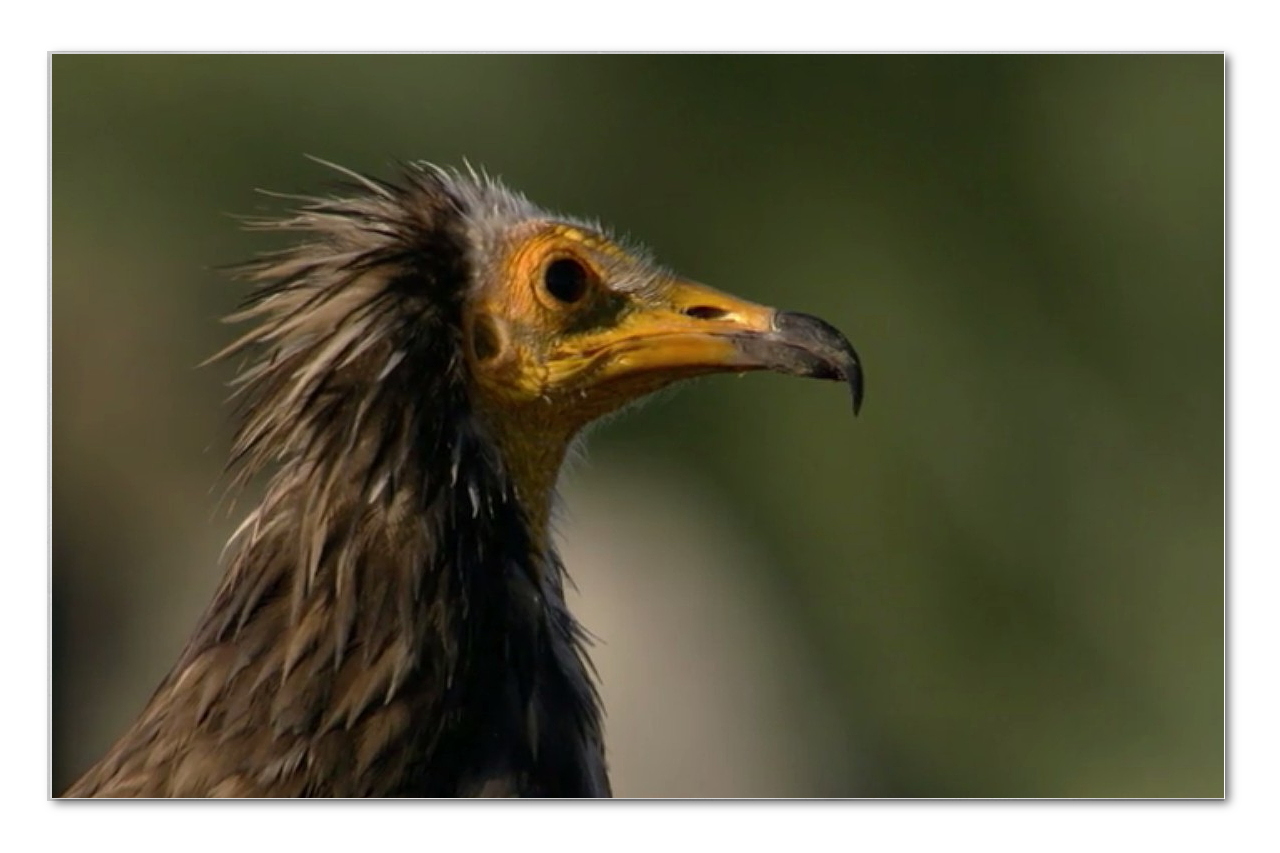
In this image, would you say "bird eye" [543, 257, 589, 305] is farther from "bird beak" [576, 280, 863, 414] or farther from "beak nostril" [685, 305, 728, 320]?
"beak nostril" [685, 305, 728, 320]

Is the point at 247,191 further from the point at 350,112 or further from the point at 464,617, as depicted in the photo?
the point at 464,617

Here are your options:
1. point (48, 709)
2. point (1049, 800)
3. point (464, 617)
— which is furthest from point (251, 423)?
point (1049, 800)

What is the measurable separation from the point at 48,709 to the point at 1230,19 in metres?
2.72

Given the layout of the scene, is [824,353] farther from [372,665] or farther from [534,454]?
[372,665]

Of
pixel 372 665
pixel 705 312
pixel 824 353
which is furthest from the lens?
pixel 705 312

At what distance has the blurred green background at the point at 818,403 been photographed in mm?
5020

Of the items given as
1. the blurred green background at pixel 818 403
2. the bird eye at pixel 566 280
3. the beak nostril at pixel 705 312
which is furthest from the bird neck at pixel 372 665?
the blurred green background at pixel 818 403

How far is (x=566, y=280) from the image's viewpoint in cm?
437

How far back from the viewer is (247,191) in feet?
17.0

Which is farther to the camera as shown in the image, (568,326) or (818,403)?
(818,403)

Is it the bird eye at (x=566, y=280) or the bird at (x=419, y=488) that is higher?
the bird eye at (x=566, y=280)

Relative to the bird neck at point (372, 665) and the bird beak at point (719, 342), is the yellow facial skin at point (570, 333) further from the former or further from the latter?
the bird neck at point (372, 665)

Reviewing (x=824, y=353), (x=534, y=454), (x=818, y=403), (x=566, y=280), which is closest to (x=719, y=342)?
(x=824, y=353)

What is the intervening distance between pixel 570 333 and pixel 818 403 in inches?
67.6
